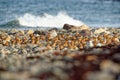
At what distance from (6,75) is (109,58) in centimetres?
131

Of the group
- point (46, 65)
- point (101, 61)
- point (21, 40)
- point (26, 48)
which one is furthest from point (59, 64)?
point (21, 40)

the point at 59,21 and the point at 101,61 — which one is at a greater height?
the point at 101,61

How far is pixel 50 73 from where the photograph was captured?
446cm

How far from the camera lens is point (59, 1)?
1607 inches

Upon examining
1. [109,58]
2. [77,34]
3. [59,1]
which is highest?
[109,58]

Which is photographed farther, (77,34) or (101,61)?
(77,34)

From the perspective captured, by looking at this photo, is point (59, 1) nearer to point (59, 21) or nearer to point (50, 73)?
point (59, 21)

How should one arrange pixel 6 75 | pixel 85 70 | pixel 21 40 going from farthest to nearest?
pixel 21 40 → pixel 85 70 → pixel 6 75

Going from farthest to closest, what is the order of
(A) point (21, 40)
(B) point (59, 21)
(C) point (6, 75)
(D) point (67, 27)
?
(B) point (59, 21) → (D) point (67, 27) → (A) point (21, 40) → (C) point (6, 75)

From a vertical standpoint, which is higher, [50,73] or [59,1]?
[50,73]

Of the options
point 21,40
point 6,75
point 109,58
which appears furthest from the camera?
point 21,40

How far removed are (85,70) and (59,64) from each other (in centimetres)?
29

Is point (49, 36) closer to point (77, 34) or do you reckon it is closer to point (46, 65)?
point (77, 34)

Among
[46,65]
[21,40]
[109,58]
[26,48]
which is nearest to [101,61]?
[109,58]
